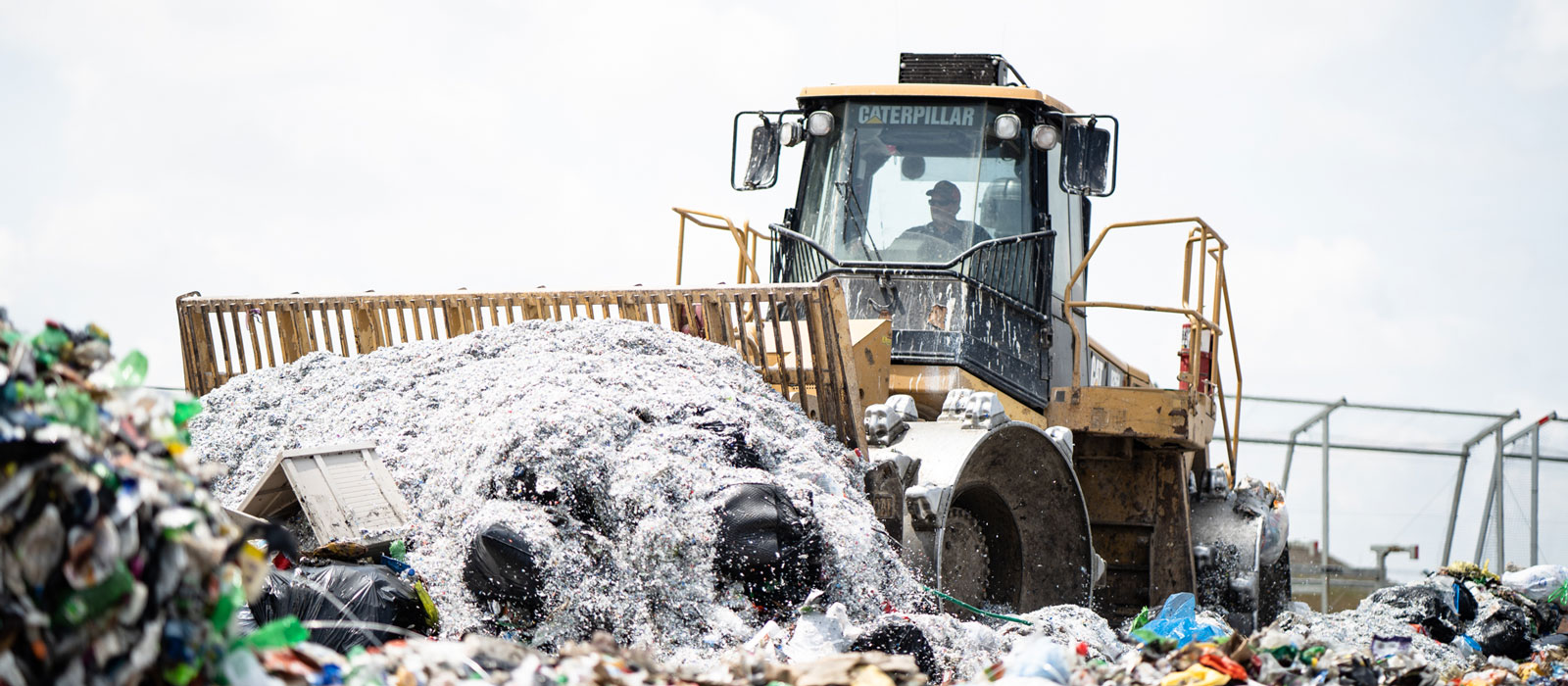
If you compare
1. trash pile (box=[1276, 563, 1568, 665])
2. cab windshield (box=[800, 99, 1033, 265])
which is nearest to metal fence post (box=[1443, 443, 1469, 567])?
trash pile (box=[1276, 563, 1568, 665])

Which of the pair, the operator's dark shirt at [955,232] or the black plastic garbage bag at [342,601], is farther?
the operator's dark shirt at [955,232]

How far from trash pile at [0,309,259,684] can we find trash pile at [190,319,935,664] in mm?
1992

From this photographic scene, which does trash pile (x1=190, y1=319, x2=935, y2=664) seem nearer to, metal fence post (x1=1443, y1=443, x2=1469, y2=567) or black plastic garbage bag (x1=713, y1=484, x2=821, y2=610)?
black plastic garbage bag (x1=713, y1=484, x2=821, y2=610)

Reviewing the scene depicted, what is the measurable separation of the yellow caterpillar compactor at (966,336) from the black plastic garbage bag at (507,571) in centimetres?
146

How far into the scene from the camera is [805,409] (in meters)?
5.65

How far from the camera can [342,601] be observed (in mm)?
4055

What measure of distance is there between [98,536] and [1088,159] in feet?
17.8

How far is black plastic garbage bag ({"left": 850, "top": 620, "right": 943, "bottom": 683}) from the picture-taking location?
160 inches

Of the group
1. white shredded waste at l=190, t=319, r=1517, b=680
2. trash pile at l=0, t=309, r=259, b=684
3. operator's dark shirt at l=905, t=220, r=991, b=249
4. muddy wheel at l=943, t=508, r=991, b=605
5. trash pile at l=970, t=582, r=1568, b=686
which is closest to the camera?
trash pile at l=0, t=309, r=259, b=684

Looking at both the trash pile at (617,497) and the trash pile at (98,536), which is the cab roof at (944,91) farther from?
the trash pile at (98,536)

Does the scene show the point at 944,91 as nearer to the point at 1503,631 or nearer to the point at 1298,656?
the point at 1298,656

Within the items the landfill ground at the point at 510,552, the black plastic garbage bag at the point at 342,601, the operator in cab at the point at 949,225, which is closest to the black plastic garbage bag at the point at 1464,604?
the landfill ground at the point at 510,552

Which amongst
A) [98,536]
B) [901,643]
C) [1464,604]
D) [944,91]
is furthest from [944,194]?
[98,536]

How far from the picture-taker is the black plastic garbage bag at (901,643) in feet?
13.3
